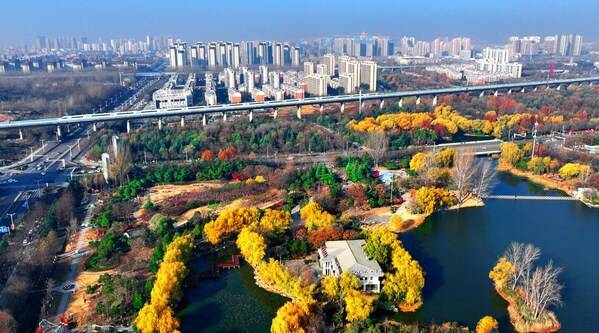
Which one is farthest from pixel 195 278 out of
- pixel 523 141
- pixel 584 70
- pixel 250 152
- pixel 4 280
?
pixel 584 70

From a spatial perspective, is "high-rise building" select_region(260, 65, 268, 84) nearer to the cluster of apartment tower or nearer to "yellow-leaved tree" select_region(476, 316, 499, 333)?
the cluster of apartment tower

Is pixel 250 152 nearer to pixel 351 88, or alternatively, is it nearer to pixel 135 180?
pixel 135 180

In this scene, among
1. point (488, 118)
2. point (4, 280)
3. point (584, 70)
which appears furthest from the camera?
point (584, 70)

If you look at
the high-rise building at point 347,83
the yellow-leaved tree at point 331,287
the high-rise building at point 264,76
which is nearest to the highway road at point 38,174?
the yellow-leaved tree at point 331,287

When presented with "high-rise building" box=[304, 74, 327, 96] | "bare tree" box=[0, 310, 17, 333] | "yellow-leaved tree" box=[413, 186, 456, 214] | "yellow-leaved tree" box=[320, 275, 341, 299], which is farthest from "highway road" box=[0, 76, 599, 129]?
"yellow-leaved tree" box=[320, 275, 341, 299]

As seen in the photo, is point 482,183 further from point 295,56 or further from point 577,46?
point 577,46
